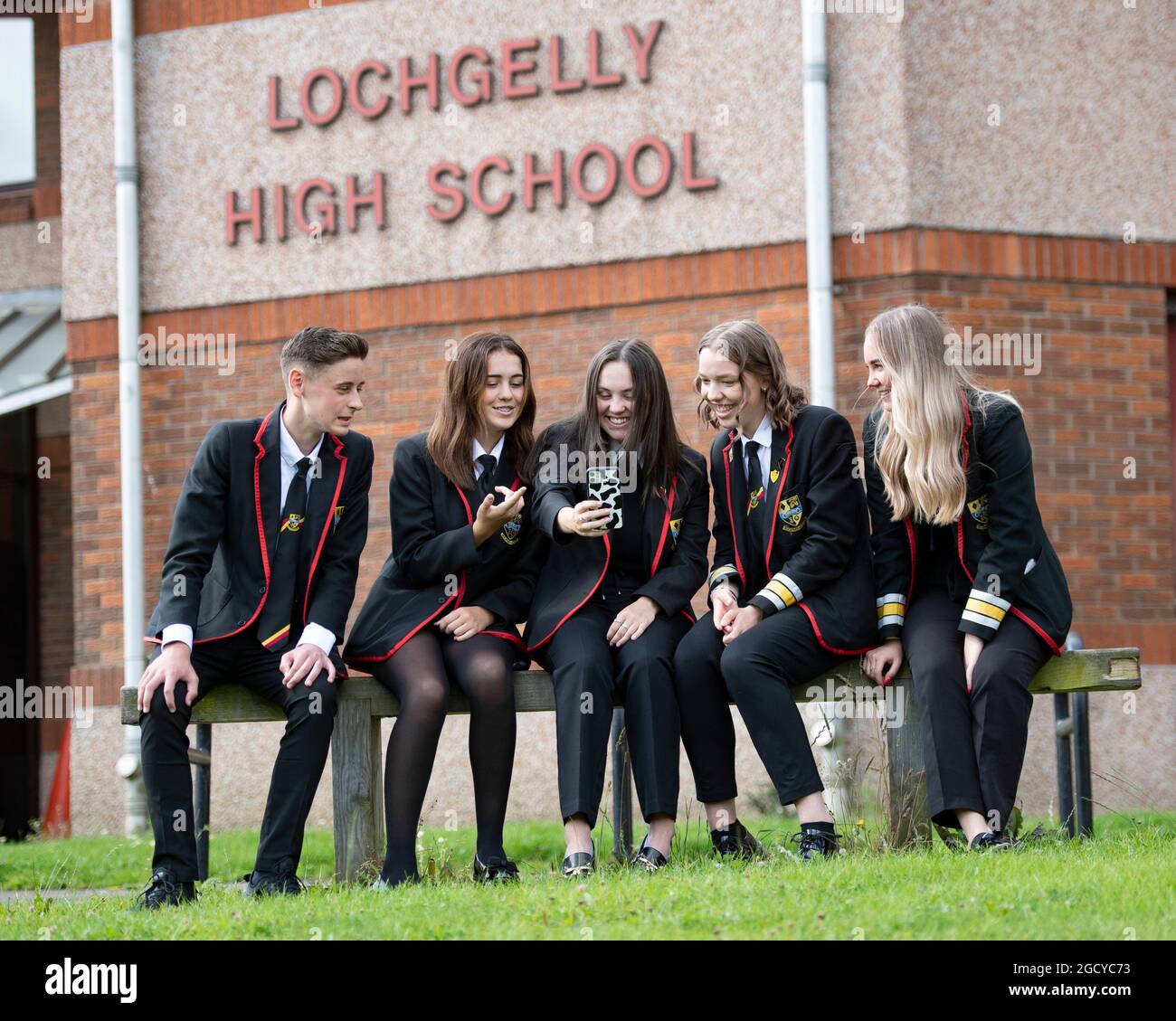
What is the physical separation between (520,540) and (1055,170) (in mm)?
4474

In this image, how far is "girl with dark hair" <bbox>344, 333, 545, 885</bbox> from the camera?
16.7 feet

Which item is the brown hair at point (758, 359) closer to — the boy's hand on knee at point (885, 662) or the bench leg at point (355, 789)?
the boy's hand on knee at point (885, 662)

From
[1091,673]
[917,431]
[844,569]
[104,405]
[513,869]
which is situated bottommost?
[513,869]

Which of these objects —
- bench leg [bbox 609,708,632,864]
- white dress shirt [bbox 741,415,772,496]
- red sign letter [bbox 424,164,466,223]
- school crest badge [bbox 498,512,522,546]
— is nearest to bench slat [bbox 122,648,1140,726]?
bench leg [bbox 609,708,632,864]

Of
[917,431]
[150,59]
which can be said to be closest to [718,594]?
[917,431]

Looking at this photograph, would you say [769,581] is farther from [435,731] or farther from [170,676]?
[170,676]

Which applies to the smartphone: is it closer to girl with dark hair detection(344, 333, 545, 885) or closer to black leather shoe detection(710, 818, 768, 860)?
girl with dark hair detection(344, 333, 545, 885)

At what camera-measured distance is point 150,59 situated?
31.9 ft

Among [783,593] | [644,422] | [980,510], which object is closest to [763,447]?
[644,422]

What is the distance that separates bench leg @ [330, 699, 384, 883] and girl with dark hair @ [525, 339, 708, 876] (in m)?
0.65

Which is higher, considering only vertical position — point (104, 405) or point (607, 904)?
point (104, 405)

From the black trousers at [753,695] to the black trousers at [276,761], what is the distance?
118cm

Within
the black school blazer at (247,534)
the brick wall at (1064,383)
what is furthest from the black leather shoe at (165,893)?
the brick wall at (1064,383)

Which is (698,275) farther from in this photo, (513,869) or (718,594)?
(513,869)
